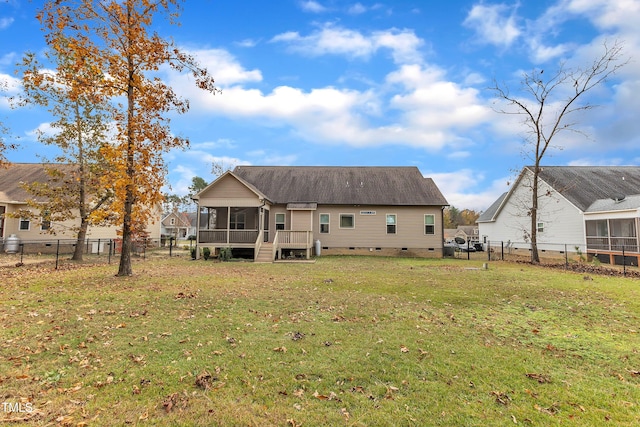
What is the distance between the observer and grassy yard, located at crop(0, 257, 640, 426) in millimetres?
3238

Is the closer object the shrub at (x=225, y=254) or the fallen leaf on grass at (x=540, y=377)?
the fallen leaf on grass at (x=540, y=377)

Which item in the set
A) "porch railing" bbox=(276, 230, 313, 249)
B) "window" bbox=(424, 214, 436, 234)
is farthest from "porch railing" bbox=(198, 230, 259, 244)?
"window" bbox=(424, 214, 436, 234)

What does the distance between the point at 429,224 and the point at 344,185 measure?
276 inches

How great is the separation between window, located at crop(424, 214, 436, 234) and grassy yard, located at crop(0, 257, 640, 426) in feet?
47.9

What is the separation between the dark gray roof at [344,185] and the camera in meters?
23.4

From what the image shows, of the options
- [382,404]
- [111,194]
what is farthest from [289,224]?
[382,404]

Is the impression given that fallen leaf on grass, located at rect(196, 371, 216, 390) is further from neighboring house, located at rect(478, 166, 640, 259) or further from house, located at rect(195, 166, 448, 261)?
neighboring house, located at rect(478, 166, 640, 259)

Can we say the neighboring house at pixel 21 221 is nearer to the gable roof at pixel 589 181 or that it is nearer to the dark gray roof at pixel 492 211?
the gable roof at pixel 589 181

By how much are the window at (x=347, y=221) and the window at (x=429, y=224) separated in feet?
17.2

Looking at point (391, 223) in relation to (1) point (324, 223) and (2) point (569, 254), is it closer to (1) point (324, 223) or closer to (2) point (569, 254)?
(1) point (324, 223)

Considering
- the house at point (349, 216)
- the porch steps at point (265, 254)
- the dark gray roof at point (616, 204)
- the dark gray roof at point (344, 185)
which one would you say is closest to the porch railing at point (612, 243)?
the dark gray roof at point (616, 204)

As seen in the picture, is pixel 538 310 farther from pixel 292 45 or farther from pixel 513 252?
pixel 513 252

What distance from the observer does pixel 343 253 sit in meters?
22.9

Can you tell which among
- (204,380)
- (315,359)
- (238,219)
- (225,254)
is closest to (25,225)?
(238,219)
